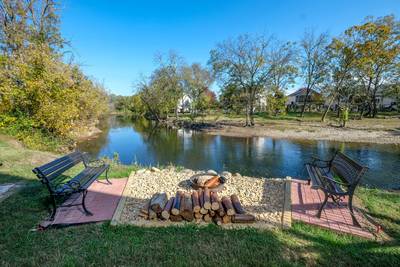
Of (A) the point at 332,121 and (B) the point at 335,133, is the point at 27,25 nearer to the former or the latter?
(B) the point at 335,133

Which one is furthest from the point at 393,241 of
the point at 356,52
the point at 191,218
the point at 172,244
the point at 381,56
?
the point at 381,56

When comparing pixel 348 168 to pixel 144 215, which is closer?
pixel 144 215

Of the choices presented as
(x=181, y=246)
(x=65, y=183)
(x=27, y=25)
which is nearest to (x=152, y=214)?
(x=181, y=246)

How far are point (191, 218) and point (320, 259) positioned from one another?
6.10ft

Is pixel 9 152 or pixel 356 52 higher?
pixel 356 52

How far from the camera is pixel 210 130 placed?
23688 millimetres

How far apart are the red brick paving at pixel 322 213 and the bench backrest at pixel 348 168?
22.6 inches

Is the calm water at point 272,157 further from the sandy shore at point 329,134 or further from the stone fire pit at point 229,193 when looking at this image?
the stone fire pit at point 229,193

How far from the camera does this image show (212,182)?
500cm

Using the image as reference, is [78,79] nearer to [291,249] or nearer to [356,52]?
[291,249]

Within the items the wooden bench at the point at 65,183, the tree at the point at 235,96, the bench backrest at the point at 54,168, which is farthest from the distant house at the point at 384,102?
the bench backrest at the point at 54,168

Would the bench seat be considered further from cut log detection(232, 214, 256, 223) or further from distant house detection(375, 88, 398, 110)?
distant house detection(375, 88, 398, 110)

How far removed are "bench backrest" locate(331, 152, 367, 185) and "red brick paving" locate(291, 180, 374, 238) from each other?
0.57 metres

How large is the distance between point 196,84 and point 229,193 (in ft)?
97.2
